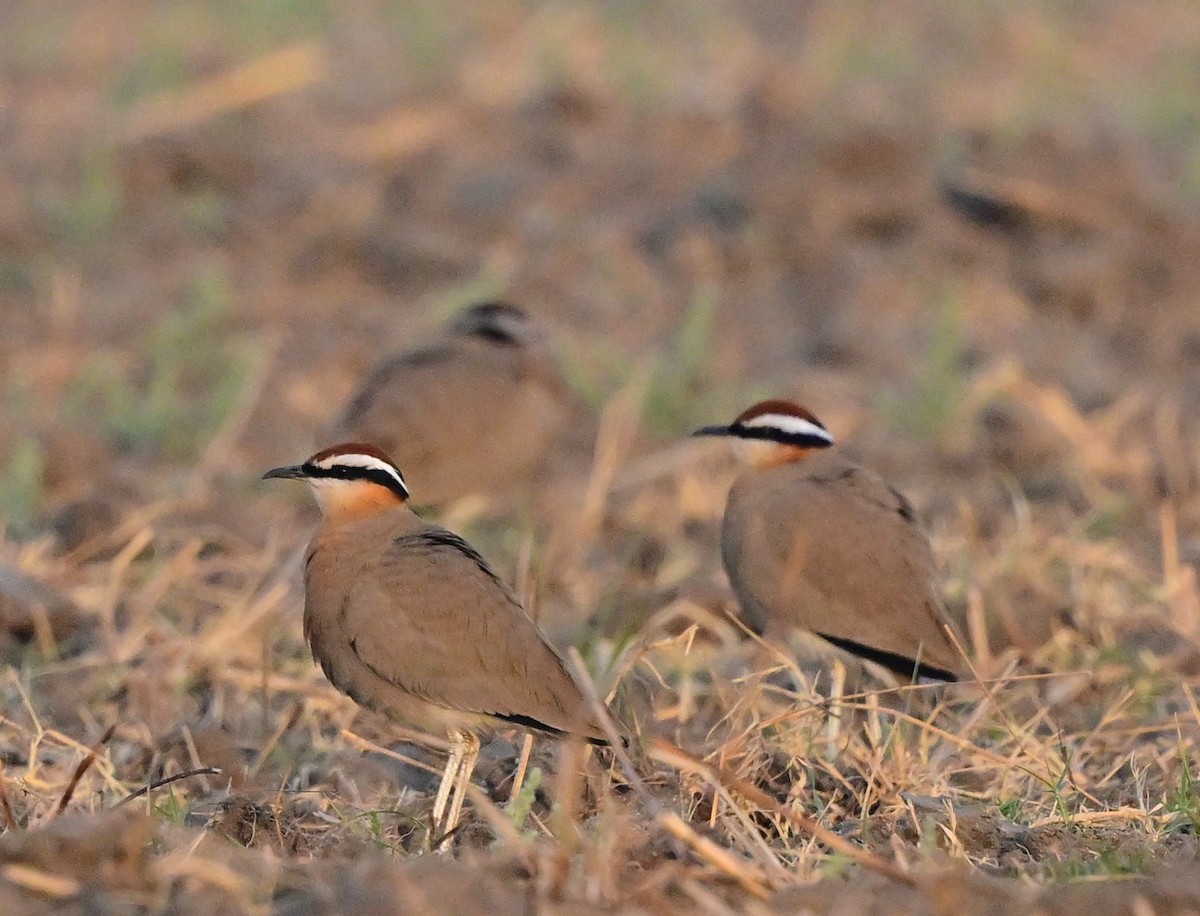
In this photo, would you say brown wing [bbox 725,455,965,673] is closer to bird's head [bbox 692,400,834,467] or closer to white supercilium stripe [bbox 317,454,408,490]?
bird's head [bbox 692,400,834,467]

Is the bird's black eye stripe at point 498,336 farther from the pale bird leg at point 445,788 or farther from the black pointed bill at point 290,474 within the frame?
the pale bird leg at point 445,788

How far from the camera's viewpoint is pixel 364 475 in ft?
17.5

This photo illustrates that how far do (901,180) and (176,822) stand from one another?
24.3 ft

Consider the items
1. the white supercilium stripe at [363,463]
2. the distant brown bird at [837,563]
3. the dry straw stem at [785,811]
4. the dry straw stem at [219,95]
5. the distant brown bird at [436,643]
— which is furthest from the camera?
the dry straw stem at [219,95]

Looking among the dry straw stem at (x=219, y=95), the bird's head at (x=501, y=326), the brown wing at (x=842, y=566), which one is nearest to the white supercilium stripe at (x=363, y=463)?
the brown wing at (x=842, y=566)

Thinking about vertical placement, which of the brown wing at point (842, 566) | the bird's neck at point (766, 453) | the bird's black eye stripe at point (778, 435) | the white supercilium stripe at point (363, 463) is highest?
the white supercilium stripe at point (363, 463)

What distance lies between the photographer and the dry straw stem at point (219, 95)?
36.1 ft

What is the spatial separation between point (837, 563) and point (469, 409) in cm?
244

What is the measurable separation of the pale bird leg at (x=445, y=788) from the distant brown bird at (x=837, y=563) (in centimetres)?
129

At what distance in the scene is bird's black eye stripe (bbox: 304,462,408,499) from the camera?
5320 millimetres

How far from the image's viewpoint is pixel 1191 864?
3916 millimetres

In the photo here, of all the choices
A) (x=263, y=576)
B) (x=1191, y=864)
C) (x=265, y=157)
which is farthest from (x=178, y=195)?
(x=1191, y=864)

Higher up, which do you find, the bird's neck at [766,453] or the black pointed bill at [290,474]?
the black pointed bill at [290,474]

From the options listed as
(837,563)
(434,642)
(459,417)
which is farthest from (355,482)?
(459,417)
